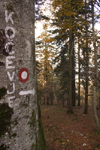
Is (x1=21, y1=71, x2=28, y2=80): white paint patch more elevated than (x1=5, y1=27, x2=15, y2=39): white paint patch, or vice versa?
(x1=5, y1=27, x2=15, y2=39): white paint patch

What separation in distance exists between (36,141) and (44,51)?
46.5 feet

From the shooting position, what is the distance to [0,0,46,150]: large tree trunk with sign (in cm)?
107

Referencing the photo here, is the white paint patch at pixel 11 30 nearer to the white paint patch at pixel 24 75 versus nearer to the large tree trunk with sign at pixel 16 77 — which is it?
the large tree trunk with sign at pixel 16 77

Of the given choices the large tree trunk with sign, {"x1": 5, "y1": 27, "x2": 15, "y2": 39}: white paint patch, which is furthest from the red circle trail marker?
{"x1": 5, "y1": 27, "x2": 15, "y2": 39}: white paint patch

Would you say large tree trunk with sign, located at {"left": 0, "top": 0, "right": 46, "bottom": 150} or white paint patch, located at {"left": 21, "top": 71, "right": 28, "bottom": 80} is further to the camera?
white paint patch, located at {"left": 21, "top": 71, "right": 28, "bottom": 80}

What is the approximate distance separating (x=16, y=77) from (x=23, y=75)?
0.10 m

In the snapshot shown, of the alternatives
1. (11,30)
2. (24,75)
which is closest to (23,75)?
(24,75)

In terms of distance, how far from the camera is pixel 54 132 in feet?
19.4

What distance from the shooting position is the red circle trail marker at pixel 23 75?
3.89 ft

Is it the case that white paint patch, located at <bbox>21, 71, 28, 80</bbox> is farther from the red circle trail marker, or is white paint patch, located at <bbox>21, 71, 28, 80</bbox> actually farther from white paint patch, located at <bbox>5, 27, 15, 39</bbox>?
white paint patch, located at <bbox>5, 27, 15, 39</bbox>

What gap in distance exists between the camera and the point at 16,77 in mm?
1139

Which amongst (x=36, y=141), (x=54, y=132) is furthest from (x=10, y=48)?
(x=54, y=132)

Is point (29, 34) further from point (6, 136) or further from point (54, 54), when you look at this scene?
point (54, 54)

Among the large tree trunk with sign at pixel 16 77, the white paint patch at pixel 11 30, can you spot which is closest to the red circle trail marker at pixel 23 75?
the large tree trunk with sign at pixel 16 77
